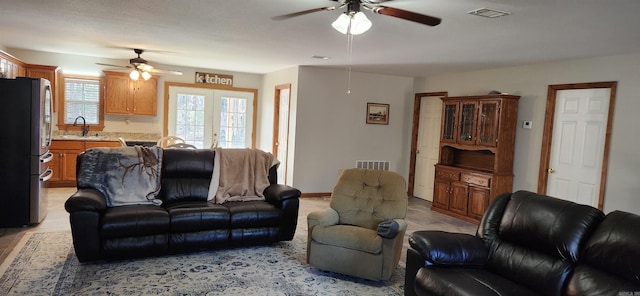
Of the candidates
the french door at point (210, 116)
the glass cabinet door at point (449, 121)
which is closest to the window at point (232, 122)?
the french door at point (210, 116)

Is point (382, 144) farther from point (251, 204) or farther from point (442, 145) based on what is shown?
point (251, 204)

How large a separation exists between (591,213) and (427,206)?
4.31 meters

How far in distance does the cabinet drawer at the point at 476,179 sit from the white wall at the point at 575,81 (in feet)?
1.74

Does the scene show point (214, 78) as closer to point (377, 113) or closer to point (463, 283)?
point (377, 113)

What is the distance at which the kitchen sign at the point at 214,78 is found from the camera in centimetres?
793

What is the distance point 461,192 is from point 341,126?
2.32m

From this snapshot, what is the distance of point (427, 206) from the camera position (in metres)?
6.68

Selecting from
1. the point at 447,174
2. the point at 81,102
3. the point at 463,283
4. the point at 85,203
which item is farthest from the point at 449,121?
the point at 81,102

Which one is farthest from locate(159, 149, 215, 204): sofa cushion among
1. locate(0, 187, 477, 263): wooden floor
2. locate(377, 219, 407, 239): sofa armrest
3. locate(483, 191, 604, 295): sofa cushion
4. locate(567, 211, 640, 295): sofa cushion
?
locate(567, 211, 640, 295): sofa cushion

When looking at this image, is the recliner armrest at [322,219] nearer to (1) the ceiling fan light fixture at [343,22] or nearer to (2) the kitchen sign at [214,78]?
(1) the ceiling fan light fixture at [343,22]

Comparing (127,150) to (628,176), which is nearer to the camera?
(127,150)

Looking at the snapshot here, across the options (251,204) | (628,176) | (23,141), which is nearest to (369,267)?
(251,204)

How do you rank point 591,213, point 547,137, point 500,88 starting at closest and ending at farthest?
point 591,213, point 547,137, point 500,88

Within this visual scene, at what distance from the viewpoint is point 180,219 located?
3670 millimetres
